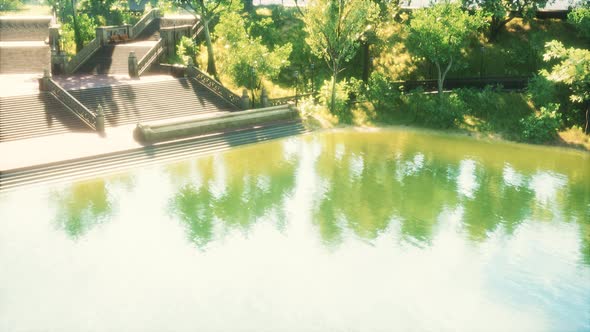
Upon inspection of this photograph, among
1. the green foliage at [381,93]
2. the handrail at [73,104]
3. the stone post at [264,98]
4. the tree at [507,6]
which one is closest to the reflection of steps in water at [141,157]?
the stone post at [264,98]

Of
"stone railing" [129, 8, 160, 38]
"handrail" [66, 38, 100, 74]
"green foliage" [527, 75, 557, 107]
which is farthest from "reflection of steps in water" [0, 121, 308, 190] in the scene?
"stone railing" [129, 8, 160, 38]

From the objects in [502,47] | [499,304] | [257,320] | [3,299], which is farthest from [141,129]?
[502,47]

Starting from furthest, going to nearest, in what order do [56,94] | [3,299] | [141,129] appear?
[56,94] < [141,129] < [3,299]

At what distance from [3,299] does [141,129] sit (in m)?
15.2

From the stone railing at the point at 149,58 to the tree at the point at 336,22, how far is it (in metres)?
13.4

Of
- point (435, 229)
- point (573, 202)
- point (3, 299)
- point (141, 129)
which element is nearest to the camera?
point (3, 299)

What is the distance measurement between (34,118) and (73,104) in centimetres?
247

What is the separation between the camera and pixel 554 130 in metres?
34.0

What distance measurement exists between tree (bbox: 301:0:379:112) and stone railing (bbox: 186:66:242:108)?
7.11 metres

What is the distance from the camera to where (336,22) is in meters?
35.3

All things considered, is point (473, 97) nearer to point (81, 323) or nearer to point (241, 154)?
point (241, 154)

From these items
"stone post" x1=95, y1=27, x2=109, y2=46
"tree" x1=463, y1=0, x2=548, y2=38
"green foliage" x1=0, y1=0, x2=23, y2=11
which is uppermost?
"green foliage" x1=0, y1=0, x2=23, y2=11

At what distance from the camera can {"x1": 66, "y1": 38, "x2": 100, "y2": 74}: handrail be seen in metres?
40.5

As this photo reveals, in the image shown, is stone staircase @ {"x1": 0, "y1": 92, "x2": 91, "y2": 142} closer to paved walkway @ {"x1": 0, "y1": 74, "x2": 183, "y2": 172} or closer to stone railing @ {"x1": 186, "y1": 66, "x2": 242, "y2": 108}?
paved walkway @ {"x1": 0, "y1": 74, "x2": 183, "y2": 172}
